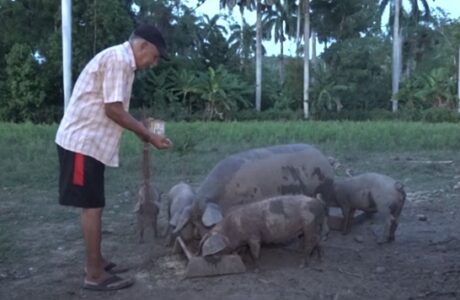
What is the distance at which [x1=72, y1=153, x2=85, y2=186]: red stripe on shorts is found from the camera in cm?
458

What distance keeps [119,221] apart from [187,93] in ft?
96.5

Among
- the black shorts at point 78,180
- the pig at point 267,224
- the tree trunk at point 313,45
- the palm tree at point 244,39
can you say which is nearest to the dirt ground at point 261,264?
the pig at point 267,224

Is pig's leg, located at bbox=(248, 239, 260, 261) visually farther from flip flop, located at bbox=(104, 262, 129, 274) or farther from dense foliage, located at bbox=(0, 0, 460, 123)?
dense foliage, located at bbox=(0, 0, 460, 123)

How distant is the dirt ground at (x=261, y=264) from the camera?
464 centimetres

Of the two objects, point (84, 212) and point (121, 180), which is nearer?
point (84, 212)

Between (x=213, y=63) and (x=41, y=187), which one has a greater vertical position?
(x=213, y=63)

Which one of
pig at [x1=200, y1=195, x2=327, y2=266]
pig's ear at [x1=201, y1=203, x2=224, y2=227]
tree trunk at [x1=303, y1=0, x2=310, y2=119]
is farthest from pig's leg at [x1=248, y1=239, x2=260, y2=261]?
tree trunk at [x1=303, y1=0, x2=310, y2=119]

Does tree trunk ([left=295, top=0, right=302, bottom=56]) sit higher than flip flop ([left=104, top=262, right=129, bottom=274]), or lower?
higher

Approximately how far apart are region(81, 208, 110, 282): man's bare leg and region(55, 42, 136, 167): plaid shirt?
368 millimetres

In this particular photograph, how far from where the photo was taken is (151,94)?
1419 inches

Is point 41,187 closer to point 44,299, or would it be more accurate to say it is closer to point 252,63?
point 44,299

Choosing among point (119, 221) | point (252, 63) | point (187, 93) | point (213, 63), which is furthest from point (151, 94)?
point (119, 221)

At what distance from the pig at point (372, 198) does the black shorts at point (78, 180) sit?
2.46 metres

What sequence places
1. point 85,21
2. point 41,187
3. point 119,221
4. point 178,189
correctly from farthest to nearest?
1. point 85,21
2. point 41,187
3. point 119,221
4. point 178,189
